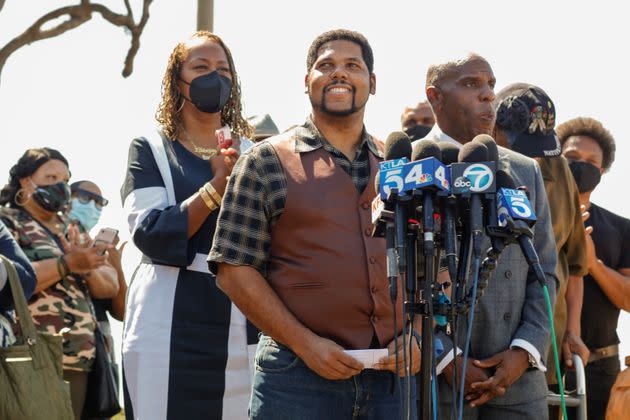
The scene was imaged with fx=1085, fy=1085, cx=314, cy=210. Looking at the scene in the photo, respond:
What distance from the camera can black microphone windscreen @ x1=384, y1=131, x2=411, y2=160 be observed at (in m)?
3.34

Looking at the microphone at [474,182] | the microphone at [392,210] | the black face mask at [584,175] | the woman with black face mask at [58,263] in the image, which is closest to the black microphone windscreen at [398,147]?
the microphone at [392,210]

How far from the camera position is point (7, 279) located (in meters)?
4.85

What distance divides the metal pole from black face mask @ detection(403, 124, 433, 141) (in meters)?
1.96

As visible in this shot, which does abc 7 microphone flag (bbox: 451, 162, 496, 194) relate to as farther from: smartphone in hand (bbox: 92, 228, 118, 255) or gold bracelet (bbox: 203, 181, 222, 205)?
smartphone in hand (bbox: 92, 228, 118, 255)

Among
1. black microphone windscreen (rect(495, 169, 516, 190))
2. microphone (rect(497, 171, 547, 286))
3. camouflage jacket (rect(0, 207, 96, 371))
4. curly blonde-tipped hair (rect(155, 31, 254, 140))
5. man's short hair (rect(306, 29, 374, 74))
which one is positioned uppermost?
man's short hair (rect(306, 29, 374, 74))

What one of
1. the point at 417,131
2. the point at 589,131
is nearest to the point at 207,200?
the point at 417,131

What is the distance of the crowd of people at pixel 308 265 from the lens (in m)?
3.69

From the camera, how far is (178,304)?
4.53 metres

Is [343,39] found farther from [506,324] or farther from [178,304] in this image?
[506,324]

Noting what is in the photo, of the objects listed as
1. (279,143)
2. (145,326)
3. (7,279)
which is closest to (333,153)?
(279,143)

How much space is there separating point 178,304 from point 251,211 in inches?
37.0

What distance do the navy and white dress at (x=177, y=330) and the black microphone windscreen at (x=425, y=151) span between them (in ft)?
4.92

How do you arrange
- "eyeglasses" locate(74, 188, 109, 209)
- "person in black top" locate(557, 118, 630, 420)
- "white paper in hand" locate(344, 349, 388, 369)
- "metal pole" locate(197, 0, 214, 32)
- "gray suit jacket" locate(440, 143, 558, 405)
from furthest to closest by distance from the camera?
"metal pole" locate(197, 0, 214, 32), "eyeglasses" locate(74, 188, 109, 209), "person in black top" locate(557, 118, 630, 420), "gray suit jacket" locate(440, 143, 558, 405), "white paper in hand" locate(344, 349, 388, 369)

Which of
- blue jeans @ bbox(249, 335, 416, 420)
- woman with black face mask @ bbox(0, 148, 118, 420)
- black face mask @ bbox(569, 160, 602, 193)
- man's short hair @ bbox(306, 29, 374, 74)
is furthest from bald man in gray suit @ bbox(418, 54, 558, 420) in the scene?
woman with black face mask @ bbox(0, 148, 118, 420)
